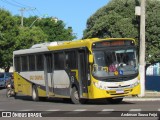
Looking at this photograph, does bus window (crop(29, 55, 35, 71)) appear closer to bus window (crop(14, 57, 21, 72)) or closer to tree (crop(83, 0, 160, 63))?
bus window (crop(14, 57, 21, 72))

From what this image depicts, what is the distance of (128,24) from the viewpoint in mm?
37750

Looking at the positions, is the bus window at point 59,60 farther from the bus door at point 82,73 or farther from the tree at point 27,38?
the tree at point 27,38

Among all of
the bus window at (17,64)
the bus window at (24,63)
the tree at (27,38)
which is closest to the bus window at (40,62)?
the bus window at (24,63)

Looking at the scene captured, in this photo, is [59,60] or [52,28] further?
[52,28]

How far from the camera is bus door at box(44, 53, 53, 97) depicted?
27.7 metres

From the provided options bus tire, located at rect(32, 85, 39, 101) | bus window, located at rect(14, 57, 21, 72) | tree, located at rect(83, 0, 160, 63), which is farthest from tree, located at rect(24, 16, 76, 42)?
bus tire, located at rect(32, 85, 39, 101)

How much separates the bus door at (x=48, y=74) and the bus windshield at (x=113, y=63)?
4.60m

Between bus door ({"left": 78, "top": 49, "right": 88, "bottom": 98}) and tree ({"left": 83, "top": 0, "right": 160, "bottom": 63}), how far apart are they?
529 inches

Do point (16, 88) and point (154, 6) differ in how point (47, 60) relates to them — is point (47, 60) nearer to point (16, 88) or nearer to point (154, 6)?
point (16, 88)

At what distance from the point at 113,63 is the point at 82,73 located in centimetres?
167

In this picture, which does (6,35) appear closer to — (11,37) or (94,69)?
(11,37)

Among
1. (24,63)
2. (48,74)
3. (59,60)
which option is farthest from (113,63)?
(24,63)

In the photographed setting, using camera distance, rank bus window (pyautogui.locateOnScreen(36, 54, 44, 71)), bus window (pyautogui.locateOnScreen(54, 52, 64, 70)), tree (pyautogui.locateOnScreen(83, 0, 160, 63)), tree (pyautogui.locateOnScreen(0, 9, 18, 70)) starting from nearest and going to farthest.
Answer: bus window (pyautogui.locateOnScreen(54, 52, 64, 70)), bus window (pyautogui.locateOnScreen(36, 54, 44, 71)), tree (pyautogui.locateOnScreen(83, 0, 160, 63)), tree (pyautogui.locateOnScreen(0, 9, 18, 70))

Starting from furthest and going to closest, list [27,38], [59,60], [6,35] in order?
[27,38] → [6,35] → [59,60]
